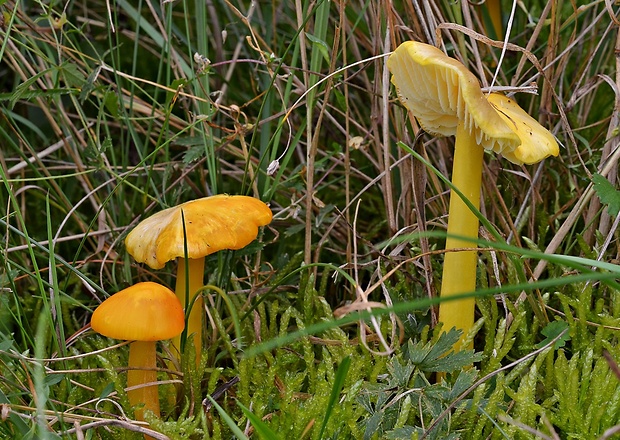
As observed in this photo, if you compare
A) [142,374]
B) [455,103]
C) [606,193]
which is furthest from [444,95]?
[142,374]

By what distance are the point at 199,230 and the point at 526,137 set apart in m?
0.59

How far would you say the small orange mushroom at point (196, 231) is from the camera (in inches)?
47.9

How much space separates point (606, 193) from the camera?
54.0 inches

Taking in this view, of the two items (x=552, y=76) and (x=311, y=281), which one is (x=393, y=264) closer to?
(x=311, y=281)

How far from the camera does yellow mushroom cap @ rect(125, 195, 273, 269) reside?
122 centimetres

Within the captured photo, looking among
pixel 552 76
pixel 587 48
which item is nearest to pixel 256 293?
pixel 552 76

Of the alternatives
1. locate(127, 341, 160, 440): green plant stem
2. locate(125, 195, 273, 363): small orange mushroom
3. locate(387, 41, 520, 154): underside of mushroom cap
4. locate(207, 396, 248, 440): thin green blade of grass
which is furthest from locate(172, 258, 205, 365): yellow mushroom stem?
locate(387, 41, 520, 154): underside of mushroom cap

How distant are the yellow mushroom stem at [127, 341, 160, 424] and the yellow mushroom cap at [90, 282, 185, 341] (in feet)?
0.40

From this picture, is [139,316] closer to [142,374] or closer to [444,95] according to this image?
[142,374]

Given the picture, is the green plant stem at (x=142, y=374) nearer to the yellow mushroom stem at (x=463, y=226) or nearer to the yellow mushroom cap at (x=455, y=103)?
the yellow mushroom stem at (x=463, y=226)

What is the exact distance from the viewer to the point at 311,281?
156 cm

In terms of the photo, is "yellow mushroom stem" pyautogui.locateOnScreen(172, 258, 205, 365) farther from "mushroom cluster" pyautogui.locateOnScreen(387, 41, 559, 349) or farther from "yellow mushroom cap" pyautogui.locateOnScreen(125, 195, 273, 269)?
"mushroom cluster" pyautogui.locateOnScreen(387, 41, 559, 349)

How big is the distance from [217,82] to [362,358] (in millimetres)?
1151

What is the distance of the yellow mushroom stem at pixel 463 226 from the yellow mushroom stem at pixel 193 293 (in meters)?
0.49
